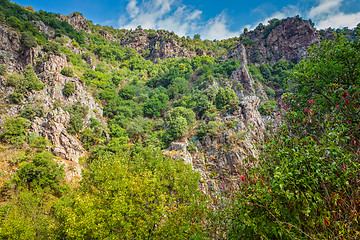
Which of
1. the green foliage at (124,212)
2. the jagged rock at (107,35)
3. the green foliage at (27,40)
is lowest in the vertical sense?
the green foliage at (124,212)

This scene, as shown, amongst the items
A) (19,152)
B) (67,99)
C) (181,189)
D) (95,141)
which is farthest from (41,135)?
(181,189)

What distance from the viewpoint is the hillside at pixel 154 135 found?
227 inches

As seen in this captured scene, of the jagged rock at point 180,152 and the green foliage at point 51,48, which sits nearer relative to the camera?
the jagged rock at point 180,152

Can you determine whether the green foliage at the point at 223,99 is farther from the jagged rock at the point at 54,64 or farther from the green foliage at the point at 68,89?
the jagged rock at the point at 54,64

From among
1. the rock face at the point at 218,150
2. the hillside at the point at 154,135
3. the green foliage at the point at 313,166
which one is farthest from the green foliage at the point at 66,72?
the green foliage at the point at 313,166

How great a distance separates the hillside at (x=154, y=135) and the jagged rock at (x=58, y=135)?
231mm

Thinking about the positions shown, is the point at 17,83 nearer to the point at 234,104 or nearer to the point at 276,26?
the point at 234,104

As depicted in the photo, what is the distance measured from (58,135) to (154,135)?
20.4m

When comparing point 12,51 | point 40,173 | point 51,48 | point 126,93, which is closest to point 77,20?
point 51,48

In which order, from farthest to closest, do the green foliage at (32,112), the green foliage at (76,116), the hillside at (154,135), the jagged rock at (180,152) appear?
the green foliage at (76,116) → the green foliage at (32,112) → the jagged rock at (180,152) → the hillside at (154,135)

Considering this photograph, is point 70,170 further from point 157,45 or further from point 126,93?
point 157,45

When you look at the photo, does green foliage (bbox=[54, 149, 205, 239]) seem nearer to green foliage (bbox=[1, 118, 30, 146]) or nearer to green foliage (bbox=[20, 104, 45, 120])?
green foliage (bbox=[1, 118, 30, 146])

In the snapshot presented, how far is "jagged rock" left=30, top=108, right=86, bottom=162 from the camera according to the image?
32.9 m

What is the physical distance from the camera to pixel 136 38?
11644 centimetres
